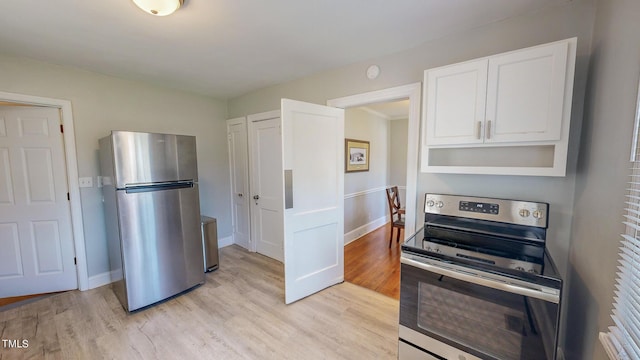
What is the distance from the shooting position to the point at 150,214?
2324mm

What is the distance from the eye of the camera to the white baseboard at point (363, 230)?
412cm

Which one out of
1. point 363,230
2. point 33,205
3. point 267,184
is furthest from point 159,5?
point 363,230

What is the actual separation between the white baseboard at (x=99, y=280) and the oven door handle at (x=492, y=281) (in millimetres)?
3423

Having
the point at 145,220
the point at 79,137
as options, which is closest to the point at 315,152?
the point at 145,220

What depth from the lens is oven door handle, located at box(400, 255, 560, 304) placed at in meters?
1.12

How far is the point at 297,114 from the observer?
90.4 inches

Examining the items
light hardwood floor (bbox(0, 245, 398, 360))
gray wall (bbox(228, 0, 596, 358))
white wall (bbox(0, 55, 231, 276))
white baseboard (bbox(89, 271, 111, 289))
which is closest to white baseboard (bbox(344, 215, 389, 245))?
light hardwood floor (bbox(0, 245, 398, 360))

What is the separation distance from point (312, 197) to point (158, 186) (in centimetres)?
151

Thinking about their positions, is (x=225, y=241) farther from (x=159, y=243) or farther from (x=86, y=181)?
(x=86, y=181)

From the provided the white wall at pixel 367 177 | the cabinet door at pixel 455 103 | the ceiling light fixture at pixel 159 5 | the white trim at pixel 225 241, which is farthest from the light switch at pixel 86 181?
the cabinet door at pixel 455 103

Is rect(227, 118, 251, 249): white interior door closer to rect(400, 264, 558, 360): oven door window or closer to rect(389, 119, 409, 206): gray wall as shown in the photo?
rect(400, 264, 558, 360): oven door window

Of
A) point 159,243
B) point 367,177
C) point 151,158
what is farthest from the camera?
point 367,177

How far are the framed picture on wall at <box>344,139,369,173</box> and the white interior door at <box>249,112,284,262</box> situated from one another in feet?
4.21

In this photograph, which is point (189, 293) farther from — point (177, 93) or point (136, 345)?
point (177, 93)
